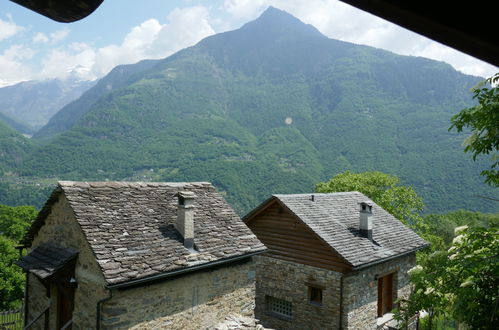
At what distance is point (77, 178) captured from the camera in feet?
303

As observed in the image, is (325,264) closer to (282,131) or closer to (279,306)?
(279,306)

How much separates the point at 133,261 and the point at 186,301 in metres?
1.88

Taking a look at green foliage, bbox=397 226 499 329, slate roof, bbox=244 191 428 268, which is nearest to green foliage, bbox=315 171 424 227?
slate roof, bbox=244 191 428 268

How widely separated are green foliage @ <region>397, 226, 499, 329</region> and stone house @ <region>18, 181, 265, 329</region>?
5543mm

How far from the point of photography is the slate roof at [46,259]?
31.5ft

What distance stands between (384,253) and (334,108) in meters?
112

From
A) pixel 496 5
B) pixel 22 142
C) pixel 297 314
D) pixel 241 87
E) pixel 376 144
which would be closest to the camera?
pixel 496 5

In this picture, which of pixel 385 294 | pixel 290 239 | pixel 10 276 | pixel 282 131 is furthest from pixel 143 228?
pixel 282 131

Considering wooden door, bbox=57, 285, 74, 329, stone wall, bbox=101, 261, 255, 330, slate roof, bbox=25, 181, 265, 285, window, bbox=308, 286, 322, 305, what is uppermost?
slate roof, bbox=25, 181, 265, 285

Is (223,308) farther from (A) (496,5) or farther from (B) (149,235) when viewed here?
(A) (496,5)

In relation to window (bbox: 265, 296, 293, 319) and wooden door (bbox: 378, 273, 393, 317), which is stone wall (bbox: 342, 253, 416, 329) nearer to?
wooden door (bbox: 378, 273, 393, 317)

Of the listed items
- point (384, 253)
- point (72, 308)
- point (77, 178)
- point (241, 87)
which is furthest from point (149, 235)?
point (241, 87)

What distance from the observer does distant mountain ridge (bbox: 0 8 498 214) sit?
75.5m

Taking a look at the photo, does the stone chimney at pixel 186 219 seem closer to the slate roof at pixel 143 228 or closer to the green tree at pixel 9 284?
the slate roof at pixel 143 228
